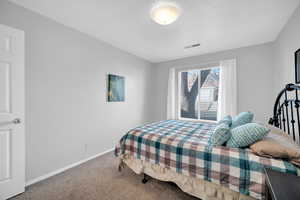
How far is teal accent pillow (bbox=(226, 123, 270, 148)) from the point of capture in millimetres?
1221

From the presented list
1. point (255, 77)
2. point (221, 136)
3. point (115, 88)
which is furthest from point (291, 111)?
point (115, 88)

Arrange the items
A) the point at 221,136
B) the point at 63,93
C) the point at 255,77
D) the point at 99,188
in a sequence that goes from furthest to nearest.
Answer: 1. the point at 255,77
2. the point at 63,93
3. the point at 99,188
4. the point at 221,136

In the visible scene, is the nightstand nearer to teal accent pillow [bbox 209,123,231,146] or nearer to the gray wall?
teal accent pillow [bbox 209,123,231,146]

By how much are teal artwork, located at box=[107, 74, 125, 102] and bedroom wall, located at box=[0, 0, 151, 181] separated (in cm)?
13

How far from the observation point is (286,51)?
1.98m

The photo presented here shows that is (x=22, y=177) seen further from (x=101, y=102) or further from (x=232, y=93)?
(x=232, y=93)

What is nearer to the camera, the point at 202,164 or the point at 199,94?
the point at 202,164

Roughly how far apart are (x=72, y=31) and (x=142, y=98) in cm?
232

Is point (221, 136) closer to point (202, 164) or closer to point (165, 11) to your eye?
point (202, 164)

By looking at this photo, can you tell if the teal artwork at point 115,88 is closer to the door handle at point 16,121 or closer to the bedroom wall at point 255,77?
the door handle at point 16,121

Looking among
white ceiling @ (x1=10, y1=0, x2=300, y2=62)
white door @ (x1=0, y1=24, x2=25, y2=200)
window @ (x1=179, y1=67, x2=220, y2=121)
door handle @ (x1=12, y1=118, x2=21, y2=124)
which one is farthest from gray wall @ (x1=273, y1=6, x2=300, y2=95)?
door handle @ (x1=12, y1=118, x2=21, y2=124)

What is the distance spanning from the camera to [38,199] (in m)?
1.47

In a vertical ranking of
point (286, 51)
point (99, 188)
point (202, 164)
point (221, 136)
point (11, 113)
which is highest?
point (286, 51)

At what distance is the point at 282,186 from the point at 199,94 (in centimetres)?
302
